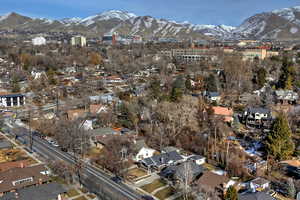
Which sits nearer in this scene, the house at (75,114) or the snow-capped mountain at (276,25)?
the house at (75,114)

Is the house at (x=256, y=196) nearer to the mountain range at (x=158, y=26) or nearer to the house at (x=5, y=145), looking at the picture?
the house at (x=5, y=145)

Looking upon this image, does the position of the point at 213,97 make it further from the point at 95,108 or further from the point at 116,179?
the point at 116,179

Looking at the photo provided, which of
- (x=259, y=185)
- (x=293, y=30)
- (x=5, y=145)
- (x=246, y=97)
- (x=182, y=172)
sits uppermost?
(x=293, y=30)

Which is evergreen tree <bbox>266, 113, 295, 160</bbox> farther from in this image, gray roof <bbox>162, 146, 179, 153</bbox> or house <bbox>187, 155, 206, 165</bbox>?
gray roof <bbox>162, 146, 179, 153</bbox>

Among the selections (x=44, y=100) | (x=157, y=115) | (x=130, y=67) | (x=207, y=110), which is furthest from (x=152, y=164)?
(x=130, y=67)

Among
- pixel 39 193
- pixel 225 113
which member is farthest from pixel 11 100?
pixel 225 113

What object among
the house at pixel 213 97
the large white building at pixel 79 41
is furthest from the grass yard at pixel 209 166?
the large white building at pixel 79 41

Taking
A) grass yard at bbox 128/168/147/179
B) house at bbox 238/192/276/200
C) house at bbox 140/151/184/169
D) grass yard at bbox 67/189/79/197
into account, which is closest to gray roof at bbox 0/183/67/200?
grass yard at bbox 67/189/79/197
